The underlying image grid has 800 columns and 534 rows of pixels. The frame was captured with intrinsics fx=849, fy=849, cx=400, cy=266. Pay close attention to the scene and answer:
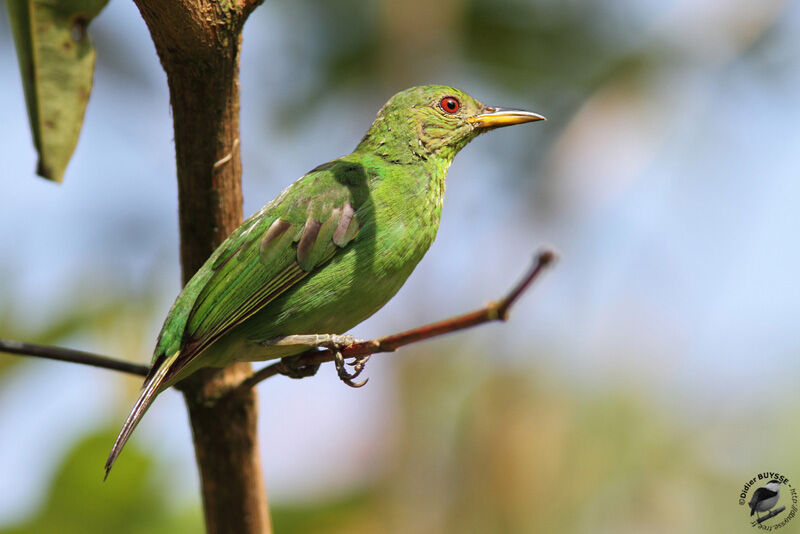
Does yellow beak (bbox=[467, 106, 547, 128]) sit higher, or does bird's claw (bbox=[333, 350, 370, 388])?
yellow beak (bbox=[467, 106, 547, 128])

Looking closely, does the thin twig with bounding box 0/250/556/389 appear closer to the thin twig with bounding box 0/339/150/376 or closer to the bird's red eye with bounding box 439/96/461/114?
Answer: the thin twig with bounding box 0/339/150/376

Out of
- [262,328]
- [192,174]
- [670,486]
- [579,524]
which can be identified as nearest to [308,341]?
[262,328]

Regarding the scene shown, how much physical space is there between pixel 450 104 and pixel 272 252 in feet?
4.66

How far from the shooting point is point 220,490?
2.97 meters

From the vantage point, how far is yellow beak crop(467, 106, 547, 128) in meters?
4.09

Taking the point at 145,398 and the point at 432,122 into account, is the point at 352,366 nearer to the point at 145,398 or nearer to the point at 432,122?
the point at 145,398

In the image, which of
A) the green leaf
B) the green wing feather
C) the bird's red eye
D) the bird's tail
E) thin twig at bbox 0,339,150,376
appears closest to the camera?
the green leaf

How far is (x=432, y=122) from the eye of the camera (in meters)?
4.16

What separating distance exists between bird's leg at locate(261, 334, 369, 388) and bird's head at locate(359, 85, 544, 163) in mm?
1142

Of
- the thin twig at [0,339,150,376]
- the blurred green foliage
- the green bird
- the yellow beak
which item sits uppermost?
the yellow beak

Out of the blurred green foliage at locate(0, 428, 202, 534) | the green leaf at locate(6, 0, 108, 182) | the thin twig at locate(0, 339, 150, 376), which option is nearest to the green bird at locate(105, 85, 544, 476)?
the thin twig at locate(0, 339, 150, 376)

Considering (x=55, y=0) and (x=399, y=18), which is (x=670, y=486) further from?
(x=55, y=0)

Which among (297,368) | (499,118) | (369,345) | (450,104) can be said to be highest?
(450,104)

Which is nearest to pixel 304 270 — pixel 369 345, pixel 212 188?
pixel 212 188
